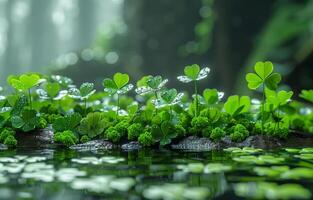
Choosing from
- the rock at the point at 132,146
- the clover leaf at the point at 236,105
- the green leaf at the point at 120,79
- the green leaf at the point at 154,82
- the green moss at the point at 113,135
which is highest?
the green leaf at the point at 120,79

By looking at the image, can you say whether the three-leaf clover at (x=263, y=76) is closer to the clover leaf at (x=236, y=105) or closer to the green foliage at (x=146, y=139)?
the clover leaf at (x=236, y=105)

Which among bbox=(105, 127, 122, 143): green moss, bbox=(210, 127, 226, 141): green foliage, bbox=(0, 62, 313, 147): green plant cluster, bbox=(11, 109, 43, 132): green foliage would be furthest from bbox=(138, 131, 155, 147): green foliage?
bbox=(11, 109, 43, 132): green foliage

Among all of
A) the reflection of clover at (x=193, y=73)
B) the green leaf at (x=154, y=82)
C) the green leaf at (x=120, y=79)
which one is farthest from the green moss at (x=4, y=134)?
the reflection of clover at (x=193, y=73)

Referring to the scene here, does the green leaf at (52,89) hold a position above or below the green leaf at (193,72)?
below

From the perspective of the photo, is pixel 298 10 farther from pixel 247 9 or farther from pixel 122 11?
pixel 122 11

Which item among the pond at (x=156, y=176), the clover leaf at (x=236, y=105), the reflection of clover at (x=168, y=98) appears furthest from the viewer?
the clover leaf at (x=236, y=105)
